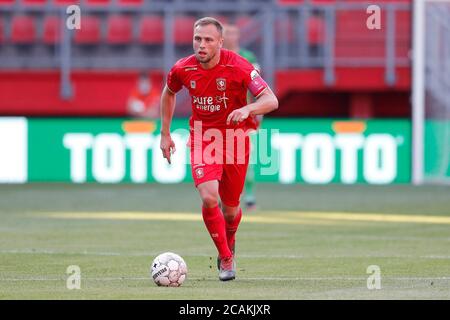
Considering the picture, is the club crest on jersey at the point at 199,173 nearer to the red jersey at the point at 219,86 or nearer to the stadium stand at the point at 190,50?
the red jersey at the point at 219,86

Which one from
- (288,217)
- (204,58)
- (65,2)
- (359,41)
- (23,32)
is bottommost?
(288,217)

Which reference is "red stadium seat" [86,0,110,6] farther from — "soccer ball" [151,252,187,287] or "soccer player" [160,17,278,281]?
"soccer ball" [151,252,187,287]

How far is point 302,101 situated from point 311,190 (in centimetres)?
624

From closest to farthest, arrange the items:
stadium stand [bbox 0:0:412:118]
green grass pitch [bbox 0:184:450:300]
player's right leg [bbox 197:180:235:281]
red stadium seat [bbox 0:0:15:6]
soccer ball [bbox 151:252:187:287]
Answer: green grass pitch [bbox 0:184:450:300], soccer ball [bbox 151:252:187:287], player's right leg [bbox 197:180:235:281], stadium stand [bbox 0:0:412:118], red stadium seat [bbox 0:0:15:6]

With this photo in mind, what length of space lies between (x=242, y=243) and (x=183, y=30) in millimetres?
15949

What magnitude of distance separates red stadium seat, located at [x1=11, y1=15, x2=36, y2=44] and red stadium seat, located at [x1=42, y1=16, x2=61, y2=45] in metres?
0.28

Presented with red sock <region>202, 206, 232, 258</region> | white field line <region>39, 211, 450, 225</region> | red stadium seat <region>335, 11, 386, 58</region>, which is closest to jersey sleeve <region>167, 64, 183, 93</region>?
red sock <region>202, 206, 232, 258</region>

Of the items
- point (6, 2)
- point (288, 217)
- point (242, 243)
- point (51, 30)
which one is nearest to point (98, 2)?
point (51, 30)

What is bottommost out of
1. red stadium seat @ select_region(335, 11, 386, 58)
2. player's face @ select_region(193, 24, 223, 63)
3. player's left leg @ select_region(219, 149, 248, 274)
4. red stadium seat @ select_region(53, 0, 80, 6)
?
player's left leg @ select_region(219, 149, 248, 274)

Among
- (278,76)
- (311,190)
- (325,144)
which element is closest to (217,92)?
(311,190)

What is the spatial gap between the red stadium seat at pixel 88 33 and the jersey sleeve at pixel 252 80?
1941 cm

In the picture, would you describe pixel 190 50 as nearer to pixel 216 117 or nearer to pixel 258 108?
pixel 216 117

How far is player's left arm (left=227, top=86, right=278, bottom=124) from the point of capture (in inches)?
368

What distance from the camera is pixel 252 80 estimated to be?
10.1 metres
